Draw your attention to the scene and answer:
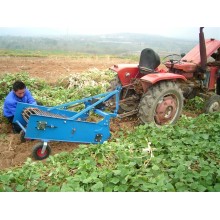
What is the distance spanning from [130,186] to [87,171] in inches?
22.7

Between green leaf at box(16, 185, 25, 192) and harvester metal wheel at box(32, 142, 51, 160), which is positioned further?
harvester metal wheel at box(32, 142, 51, 160)

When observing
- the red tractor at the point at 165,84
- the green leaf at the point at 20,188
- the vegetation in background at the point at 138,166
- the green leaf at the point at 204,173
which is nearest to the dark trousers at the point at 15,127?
the vegetation in background at the point at 138,166

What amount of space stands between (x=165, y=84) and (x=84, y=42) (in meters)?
14.7

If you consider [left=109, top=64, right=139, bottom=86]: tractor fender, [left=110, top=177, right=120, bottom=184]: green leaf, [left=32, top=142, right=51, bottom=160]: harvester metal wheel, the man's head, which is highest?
[left=109, top=64, right=139, bottom=86]: tractor fender

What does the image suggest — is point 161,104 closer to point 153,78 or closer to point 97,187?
point 153,78

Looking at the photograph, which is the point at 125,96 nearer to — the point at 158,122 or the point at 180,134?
the point at 158,122

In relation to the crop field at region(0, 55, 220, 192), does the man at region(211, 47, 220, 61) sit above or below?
above

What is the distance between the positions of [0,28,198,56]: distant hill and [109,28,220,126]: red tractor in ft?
22.0

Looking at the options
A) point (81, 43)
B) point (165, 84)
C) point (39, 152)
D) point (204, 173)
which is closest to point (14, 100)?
point (39, 152)

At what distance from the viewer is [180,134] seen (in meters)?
4.04

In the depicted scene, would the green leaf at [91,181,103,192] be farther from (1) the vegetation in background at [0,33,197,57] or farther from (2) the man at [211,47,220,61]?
(1) the vegetation in background at [0,33,197,57]

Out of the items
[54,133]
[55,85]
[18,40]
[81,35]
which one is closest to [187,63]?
[54,133]

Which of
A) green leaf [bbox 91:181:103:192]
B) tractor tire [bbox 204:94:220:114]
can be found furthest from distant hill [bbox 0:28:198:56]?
green leaf [bbox 91:181:103:192]

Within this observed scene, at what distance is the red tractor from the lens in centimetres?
446
